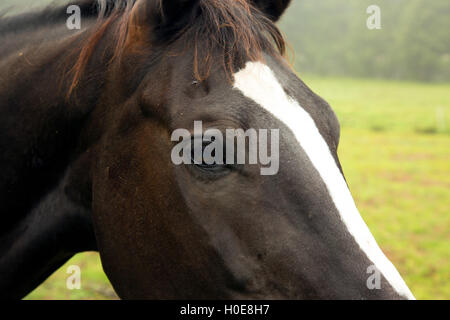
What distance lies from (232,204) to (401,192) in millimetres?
10939

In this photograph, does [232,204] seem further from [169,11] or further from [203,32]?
[169,11]

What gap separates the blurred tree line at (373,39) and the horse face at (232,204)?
30706 millimetres

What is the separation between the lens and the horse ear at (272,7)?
2.09 metres

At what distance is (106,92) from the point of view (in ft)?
6.14

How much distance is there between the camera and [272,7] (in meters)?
2.15

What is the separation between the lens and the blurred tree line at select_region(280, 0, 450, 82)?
1651 inches

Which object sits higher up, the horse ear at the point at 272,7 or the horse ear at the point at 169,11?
the horse ear at the point at 272,7

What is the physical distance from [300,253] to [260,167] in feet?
1.11

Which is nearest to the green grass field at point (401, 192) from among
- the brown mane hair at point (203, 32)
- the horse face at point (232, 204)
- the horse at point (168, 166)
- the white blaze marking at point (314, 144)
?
the horse at point (168, 166)

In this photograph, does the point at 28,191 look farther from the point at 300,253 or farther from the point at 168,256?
the point at 300,253
